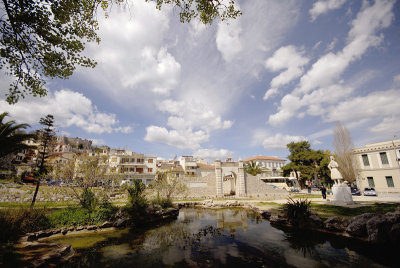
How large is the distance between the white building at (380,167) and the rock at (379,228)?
31.7m

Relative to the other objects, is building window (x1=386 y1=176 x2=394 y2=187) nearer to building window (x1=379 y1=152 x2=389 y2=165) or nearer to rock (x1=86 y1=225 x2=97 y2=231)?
building window (x1=379 y1=152 x2=389 y2=165)

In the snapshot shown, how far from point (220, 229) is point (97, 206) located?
27.9 feet

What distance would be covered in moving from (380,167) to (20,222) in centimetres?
4467

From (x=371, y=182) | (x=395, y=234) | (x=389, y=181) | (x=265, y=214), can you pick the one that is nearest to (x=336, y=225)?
(x=395, y=234)

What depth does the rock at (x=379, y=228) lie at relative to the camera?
6430 mm

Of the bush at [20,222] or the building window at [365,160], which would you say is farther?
the building window at [365,160]

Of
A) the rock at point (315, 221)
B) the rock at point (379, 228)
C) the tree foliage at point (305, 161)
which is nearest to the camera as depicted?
the rock at point (379, 228)

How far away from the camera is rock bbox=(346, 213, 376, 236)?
7.23 m

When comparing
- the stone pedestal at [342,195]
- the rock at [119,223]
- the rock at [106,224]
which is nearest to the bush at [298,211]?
the stone pedestal at [342,195]

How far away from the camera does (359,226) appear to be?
24.0 ft

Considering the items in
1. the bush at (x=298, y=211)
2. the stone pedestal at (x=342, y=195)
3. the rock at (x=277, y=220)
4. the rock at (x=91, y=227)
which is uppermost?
the stone pedestal at (x=342, y=195)

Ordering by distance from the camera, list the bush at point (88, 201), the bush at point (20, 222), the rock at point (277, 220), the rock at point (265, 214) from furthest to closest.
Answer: the rock at point (265, 214), the bush at point (88, 201), the rock at point (277, 220), the bush at point (20, 222)

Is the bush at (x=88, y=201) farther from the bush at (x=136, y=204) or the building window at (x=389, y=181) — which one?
the building window at (x=389, y=181)

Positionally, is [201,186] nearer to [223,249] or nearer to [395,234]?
[223,249]
